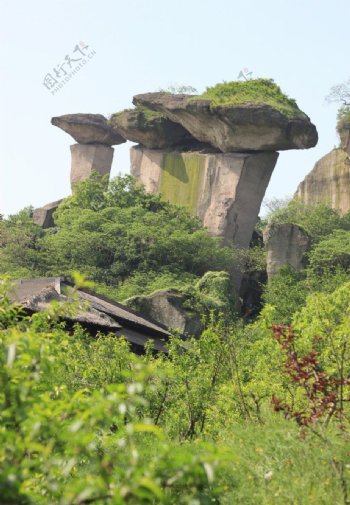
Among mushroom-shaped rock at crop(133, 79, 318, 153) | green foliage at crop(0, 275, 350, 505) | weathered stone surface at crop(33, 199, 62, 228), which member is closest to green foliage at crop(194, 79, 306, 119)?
mushroom-shaped rock at crop(133, 79, 318, 153)

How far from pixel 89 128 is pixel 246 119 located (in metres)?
11.7

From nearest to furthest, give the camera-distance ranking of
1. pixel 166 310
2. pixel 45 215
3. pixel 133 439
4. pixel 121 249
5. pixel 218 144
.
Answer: pixel 133 439
pixel 166 310
pixel 121 249
pixel 218 144
pixel 45 215

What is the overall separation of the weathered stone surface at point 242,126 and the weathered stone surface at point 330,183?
4764 millimetres

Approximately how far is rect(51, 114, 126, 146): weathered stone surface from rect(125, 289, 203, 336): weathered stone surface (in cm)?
2184

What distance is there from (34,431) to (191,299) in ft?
95.9

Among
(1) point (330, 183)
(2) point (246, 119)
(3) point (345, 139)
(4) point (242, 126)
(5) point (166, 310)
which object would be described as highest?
(3) point (345, 139)

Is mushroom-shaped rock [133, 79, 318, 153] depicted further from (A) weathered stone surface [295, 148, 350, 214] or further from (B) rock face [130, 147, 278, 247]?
(A) weathered stone surface [295, 148, 350, 214]

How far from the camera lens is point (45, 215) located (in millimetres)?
51344

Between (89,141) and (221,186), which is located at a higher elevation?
(89,141)

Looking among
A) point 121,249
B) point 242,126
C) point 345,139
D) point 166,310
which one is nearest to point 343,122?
point 345,139

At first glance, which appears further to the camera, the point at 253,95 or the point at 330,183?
the point at 330,183

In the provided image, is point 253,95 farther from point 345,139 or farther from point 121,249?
point 121,249

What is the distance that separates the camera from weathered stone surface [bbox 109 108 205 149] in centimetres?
4906

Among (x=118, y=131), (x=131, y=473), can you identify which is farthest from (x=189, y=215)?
(x=131, y=473)
